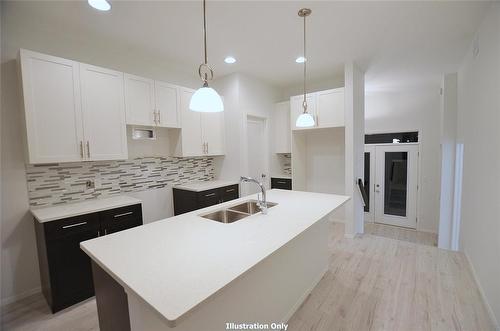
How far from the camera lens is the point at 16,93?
219 cm

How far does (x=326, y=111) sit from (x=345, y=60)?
79 centimetres

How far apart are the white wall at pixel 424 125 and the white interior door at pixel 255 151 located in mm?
2947

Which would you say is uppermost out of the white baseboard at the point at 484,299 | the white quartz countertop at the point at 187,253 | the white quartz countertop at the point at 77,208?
the white quartz countertop at the point at 77,208

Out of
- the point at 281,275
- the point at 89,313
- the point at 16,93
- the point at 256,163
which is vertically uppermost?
the point at 16,93

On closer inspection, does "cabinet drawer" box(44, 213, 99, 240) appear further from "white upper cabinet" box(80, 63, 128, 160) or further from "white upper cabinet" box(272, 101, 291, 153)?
"white upper cabinet" box(272, 101, 291, 153)

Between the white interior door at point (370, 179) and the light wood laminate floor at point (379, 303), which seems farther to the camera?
the white interior door at point (370, 179)

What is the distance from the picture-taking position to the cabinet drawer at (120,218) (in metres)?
2.32

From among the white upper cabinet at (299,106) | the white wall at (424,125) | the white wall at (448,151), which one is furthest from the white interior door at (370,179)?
the white upper cabinet at (299,106)

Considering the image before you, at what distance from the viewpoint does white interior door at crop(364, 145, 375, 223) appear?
17.8 ft

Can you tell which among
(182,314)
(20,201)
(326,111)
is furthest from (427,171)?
(20,201)

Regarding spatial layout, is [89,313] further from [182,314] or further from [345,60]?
[345,60]

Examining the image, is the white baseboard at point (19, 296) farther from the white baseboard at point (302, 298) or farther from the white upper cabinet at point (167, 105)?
the white baseboard at point (302, 298)

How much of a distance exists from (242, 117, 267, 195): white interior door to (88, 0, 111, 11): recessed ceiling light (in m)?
2.54

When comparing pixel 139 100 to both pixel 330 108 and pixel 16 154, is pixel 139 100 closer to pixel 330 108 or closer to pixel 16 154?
pixel 16 154
